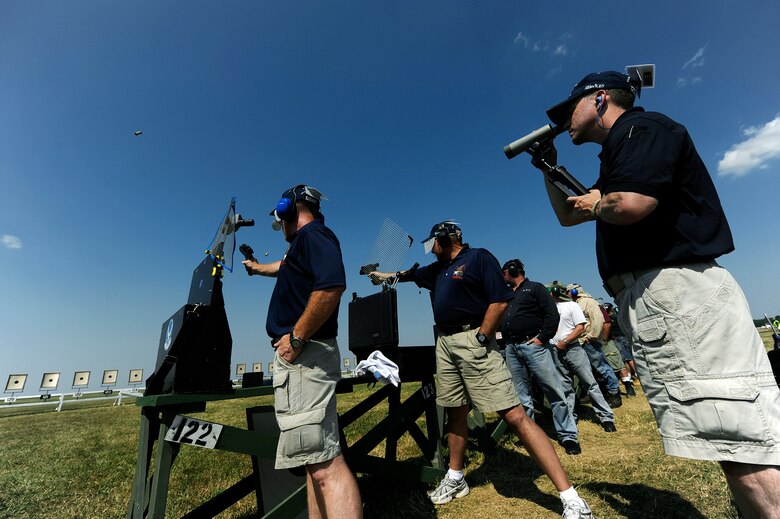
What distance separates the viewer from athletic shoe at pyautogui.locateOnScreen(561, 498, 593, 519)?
2.44 m

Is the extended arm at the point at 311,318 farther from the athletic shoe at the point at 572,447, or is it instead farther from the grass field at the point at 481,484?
the athletic shoe at the point at 572,447

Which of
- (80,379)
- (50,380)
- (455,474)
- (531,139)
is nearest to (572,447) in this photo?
(455,474)

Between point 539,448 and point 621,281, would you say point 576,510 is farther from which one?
point 621,281

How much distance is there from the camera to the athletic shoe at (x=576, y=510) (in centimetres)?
244

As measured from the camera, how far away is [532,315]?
512 centimetres

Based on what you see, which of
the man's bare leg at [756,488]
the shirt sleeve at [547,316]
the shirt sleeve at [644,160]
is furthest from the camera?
the shirt sleeve at [547,316]

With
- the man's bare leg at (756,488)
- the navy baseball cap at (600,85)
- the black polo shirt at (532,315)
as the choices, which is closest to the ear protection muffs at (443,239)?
the black polo shirt at (532,315)

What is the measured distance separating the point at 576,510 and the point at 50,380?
3757cm

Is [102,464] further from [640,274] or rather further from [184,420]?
[640,274]

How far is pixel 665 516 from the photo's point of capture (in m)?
2.64

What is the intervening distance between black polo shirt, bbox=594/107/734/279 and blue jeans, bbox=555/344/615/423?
14.2 ft

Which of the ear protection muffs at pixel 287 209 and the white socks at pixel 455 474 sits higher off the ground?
the ear protection muffs at pixel 287 209

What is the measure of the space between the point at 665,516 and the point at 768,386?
2.14m

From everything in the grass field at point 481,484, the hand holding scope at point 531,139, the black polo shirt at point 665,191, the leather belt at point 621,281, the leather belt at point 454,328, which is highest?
the hand holding scope at point 531,139
